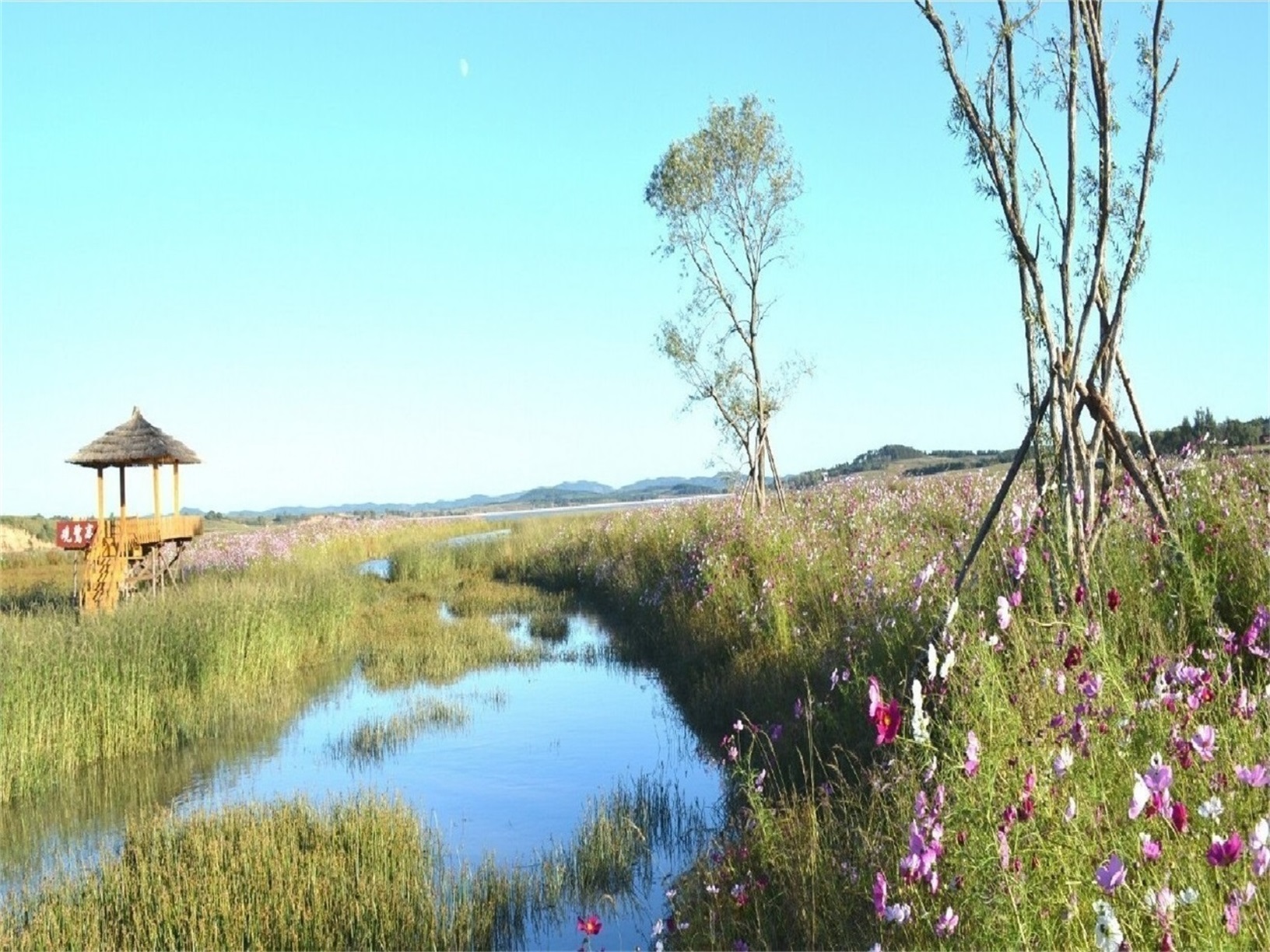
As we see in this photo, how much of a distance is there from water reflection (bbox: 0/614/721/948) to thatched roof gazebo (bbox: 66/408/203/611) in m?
11.3

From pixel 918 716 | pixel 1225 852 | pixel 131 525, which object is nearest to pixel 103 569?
pixel 131 525

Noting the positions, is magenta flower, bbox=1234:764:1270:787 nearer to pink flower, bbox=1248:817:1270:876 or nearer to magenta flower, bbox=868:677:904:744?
pink flower, bbox=1248:817:1270:876

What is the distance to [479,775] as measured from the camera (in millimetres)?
10055

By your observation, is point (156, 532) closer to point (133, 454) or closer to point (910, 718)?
point (133, 454)

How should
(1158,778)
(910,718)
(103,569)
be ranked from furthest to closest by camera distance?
(103,569), (910,718), (1158,778)

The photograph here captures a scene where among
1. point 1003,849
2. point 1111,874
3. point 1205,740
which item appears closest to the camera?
point 1111,874

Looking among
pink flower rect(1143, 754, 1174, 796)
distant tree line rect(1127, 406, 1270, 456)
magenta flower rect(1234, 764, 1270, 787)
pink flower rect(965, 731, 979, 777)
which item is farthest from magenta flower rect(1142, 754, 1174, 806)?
distant tree line rect(1127, 406, 1270, 456)

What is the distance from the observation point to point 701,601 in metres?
14.5

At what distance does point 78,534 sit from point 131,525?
1150 millimetres

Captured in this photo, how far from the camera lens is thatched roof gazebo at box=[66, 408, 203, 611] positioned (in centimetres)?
2302

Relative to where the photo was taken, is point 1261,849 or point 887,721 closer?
point 1261,849

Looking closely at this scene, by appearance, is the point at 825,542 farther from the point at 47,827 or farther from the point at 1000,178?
the point at 47,827

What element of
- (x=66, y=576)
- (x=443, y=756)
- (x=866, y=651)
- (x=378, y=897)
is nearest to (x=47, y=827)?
(x=443, y=756)

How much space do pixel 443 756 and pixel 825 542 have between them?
18.4 ft
